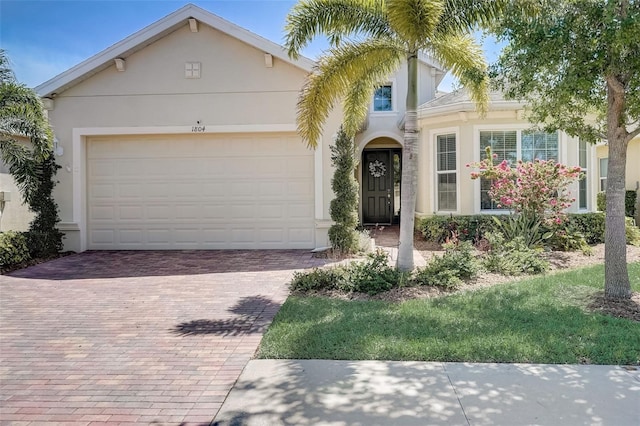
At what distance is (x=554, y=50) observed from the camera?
5.29 m

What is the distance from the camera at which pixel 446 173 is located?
451 inches

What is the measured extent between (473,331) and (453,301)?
3.87 ft

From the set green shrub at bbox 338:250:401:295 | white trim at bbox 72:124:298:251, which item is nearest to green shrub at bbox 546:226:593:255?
green shrub at bbox 338:250:401:295

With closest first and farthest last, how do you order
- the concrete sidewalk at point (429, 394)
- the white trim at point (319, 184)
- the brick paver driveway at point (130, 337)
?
the concrete sidewalk at point (429, 394) < the brick paver driveway at point (130, 337) < the white trim at point (319, 184)

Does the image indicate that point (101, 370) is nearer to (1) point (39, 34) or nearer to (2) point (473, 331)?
(2) point (473, 331)

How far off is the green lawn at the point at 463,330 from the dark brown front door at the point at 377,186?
31.5 ft

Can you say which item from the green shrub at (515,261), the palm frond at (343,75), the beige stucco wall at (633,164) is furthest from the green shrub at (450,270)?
the beige stucco wall at (633,164)

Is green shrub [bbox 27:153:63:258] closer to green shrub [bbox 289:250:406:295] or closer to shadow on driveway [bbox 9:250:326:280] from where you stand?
shadow on driveway [bbox 9:250:326:280]

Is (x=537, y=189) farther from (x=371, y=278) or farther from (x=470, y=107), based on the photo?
(x=371, y=278)

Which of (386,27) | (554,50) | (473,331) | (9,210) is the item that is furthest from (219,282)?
(9,210)

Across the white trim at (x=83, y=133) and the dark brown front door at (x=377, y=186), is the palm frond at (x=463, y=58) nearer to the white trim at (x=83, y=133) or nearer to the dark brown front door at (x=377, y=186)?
the white trim at (x=83, y=133)

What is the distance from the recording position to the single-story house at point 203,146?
→ 10.3m

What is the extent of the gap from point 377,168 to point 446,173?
459cm

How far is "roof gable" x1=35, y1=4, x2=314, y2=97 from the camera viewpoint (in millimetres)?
9883
